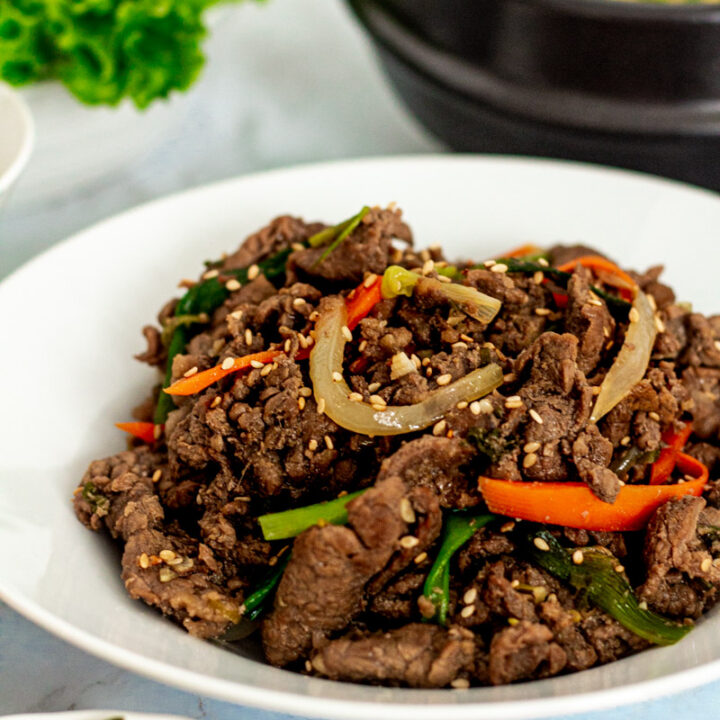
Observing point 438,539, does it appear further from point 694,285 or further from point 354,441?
point 694,285

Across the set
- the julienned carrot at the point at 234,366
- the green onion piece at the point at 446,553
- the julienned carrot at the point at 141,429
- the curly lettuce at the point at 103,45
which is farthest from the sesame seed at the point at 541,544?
the curly lettuce at the point at 103,45

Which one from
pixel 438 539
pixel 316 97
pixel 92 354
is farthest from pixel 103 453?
pixel 316 97

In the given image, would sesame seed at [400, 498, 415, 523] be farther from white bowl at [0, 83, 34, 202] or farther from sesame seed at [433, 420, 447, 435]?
white bowl at [0, 83, 34, 202]

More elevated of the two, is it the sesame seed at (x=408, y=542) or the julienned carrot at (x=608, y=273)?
the julienned carrot at (x=608, y=273)

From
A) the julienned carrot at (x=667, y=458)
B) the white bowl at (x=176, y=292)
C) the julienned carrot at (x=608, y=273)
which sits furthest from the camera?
the julienned carrot at (x=608, y=273)

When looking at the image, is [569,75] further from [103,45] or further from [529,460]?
[103,45]

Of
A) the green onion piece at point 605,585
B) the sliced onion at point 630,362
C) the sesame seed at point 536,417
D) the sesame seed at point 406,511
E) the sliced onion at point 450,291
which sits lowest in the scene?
the green onion piece at point 605,585

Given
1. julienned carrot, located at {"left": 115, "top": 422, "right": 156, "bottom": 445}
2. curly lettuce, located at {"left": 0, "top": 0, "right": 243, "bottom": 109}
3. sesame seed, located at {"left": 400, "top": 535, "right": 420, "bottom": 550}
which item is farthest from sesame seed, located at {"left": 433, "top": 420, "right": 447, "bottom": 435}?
curly lettuce, located at {"left": 0, "top": 0, "right": 243, "bottom": 109}

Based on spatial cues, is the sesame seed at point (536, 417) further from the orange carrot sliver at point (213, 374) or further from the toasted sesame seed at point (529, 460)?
the orange carrot sliver at point (213, 374)
